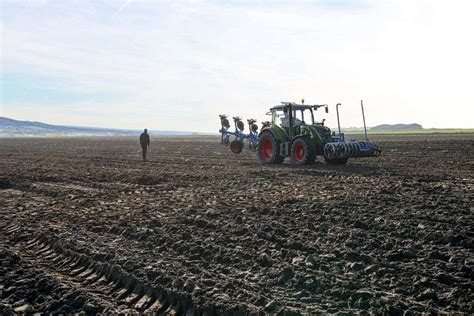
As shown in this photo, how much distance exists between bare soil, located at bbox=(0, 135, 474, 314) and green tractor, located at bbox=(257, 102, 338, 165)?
5637 millimetres


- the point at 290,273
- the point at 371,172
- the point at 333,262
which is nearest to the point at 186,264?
the point at 290,273

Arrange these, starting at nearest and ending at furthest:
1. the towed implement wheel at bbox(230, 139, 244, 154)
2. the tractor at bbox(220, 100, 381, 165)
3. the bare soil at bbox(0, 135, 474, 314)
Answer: the bare soil at bbox(0, 135, 474, 314) < the tractor at bbox(220, 100, 381, 165) < the towed implement wheel at bbox(230, 139, 244, 154)

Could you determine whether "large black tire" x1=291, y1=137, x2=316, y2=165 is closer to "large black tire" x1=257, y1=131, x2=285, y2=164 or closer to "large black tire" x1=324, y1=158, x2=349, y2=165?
"large black tire" x1=324, y1=158, x2=349, y2=165

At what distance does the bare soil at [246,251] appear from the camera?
13.4 ft

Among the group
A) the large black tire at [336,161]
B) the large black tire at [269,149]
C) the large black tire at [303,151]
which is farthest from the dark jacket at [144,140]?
the large black tire at [336,161]

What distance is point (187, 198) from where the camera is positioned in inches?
358

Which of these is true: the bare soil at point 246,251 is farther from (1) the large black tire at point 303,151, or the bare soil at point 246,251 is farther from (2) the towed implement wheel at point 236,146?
(2) the towed implement wheel at point 236,146

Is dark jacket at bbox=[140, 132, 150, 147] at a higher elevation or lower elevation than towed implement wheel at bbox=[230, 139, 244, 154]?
higher

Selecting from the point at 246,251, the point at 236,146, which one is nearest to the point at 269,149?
the point at 236,146

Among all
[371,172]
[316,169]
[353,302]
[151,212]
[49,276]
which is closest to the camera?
[353,302]

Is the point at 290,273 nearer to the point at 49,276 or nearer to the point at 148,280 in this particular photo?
the point at 148,280

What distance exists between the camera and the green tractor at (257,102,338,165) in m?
15.2

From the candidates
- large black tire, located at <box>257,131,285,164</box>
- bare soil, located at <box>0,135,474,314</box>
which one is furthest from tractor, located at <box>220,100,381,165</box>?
bare soil, located at <box>0,135,474,314</box>

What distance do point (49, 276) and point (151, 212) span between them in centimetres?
297
